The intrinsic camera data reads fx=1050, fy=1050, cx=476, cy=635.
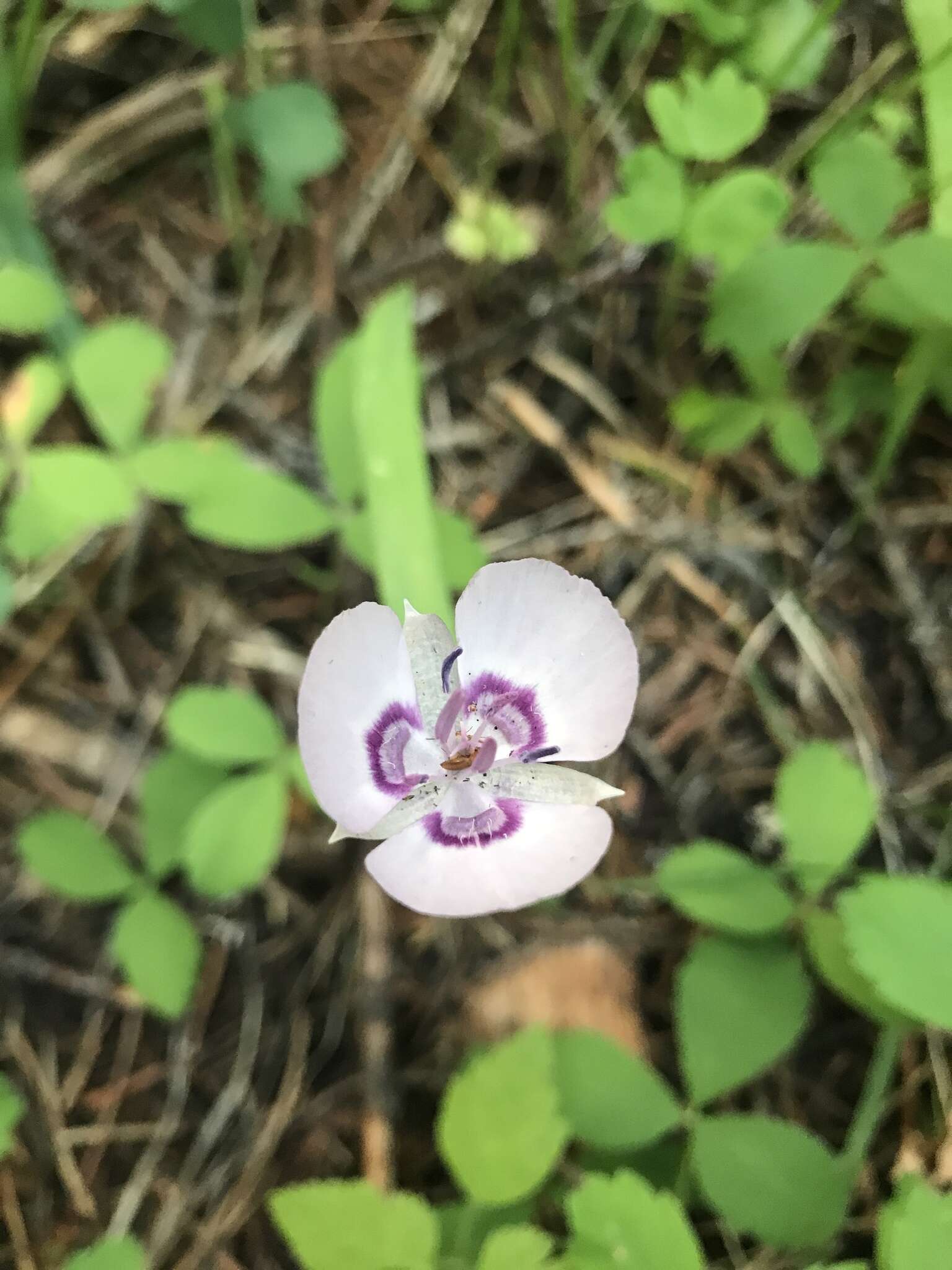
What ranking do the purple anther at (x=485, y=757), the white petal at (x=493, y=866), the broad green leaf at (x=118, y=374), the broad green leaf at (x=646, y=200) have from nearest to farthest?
the white petal at (x=493, y=866)
the purple anther at (x=485, y=757)
the broad green leaf at (x=646, y=200)
the broad green leaf at (x=118, y=374)

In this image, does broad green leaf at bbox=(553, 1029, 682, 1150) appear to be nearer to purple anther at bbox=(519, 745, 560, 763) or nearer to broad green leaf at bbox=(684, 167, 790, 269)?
purple anther at bbox=(519, 745, 560, 763)

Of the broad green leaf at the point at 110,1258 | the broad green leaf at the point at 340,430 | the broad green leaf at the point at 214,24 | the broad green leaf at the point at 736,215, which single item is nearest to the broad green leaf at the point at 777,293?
the broad green leaf at the point at 736,215

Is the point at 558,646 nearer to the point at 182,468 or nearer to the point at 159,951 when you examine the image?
the point at 182,468

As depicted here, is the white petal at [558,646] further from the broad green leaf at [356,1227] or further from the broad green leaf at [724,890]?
the broad green leaf at [356,1227]

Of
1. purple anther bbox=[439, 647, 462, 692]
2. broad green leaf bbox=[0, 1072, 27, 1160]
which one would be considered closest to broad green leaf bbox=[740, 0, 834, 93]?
purple anther bbox=[439, 647, 462, 692]

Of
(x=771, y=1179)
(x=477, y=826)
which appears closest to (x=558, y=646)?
(x=477, y=826)

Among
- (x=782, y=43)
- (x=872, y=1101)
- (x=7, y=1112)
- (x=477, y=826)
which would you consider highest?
(x=782, y=43)
